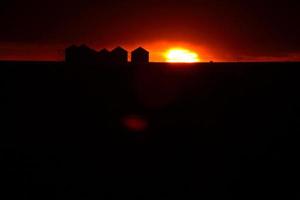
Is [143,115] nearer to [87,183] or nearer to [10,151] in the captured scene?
[87,183]

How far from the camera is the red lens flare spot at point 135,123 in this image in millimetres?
9570

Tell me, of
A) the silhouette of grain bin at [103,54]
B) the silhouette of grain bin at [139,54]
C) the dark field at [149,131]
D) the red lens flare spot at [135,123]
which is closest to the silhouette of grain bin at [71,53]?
the silhouette of grain bin at [103,54]

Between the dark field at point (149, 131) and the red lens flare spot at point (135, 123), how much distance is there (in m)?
0.03

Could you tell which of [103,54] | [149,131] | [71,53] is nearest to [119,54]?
[103,54]

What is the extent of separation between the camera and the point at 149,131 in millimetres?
9641

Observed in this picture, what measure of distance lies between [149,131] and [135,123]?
52cm

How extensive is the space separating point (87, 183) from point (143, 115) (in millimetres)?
2737

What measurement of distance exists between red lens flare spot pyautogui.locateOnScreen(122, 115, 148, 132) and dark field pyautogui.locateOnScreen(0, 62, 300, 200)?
0.03m

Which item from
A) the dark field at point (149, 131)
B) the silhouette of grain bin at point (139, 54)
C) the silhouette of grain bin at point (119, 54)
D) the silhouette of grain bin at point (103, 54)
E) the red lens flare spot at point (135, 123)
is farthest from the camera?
the silhouette of grain bin at point (103, 54)

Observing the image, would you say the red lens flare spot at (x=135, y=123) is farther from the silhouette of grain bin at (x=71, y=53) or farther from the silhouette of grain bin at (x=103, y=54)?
the silhouette of grain bin at (x=71, y=53)

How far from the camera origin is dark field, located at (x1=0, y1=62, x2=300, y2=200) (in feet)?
28.3

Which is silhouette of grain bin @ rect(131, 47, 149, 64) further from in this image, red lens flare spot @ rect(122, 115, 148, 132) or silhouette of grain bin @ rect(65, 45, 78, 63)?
red lens flare spot @ rect(122, 115, 148, 132)

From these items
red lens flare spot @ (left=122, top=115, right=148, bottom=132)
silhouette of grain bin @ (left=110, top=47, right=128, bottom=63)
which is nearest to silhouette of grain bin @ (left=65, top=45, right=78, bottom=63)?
silhouette of grain bin @ (left=110, top=47, right=128, bottom=63)

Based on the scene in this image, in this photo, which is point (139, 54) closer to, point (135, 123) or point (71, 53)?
point (71, 53)
